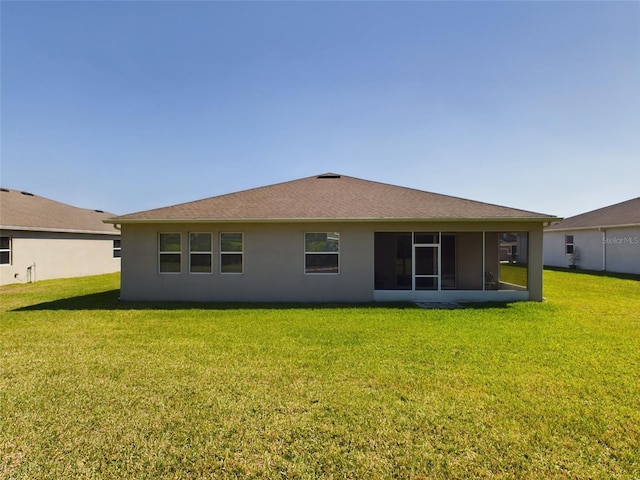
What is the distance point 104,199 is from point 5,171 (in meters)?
8.05

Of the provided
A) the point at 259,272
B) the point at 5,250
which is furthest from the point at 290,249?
the point at 5,250

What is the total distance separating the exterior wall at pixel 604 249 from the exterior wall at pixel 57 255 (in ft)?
104

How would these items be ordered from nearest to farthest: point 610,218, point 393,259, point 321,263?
point 321,263, point 393,259, point 610,218

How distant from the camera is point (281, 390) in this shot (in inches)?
171

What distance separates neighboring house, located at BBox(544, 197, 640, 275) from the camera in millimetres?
18562

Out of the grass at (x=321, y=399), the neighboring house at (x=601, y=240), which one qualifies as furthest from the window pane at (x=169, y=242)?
the neighboring house at (x=601, y=240)

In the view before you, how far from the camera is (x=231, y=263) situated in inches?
436

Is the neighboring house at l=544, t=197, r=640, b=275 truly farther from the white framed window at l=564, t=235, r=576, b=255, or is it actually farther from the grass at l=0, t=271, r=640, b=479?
the grass at l=0, t=271, r=640, b=479

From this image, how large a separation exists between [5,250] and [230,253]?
12.3m

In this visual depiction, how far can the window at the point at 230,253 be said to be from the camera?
11.1m

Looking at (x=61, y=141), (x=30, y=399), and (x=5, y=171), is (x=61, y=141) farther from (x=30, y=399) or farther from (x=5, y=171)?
(x=30, y=399)

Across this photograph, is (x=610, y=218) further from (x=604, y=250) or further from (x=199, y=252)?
(x=199, y=252)

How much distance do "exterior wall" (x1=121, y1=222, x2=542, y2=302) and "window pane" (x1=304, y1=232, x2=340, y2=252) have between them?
172 millimetres

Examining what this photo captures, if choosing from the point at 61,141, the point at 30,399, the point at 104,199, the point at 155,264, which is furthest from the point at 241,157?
the point at 104,199
